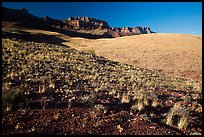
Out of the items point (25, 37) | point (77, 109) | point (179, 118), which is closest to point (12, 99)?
point (77, 109)

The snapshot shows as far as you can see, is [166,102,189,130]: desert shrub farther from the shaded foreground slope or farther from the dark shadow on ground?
the dark shadow on ground

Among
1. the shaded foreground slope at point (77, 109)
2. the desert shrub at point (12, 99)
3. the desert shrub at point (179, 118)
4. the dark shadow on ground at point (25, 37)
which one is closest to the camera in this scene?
the shaded foreground slope at point (77, 109)

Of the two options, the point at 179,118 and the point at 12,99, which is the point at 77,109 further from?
the point at 179,118

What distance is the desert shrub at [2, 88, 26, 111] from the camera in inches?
322

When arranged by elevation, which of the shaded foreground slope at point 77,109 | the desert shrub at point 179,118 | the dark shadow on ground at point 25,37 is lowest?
the desert shrub at point 179,118

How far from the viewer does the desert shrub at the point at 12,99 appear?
26.8ft

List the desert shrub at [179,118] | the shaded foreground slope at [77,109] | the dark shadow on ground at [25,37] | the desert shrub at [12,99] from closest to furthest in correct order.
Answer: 1. the shaded foreground slope at [77,109]
2. the desert shrub at [12,99]
3. the desert shrub at [179,118]
4. the dark shadow on ground at [25,37]

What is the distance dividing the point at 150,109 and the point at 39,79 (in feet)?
22.5

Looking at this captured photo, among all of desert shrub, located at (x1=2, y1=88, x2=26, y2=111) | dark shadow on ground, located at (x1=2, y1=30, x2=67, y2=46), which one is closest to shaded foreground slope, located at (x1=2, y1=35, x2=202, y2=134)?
desert shrub, located at (x1=2, y1=88, x2=26, y2=111)

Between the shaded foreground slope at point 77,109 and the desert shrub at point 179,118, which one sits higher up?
the shaded foreground slope at point 77,109

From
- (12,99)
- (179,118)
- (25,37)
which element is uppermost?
(25,37)

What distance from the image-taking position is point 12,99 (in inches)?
334

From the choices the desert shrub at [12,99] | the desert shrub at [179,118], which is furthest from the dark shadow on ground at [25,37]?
the desert shrub at [179,118]

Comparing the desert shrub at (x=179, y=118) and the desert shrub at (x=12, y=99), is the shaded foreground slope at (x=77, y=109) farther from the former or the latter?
the desert shrub at (x=179, y=118)
